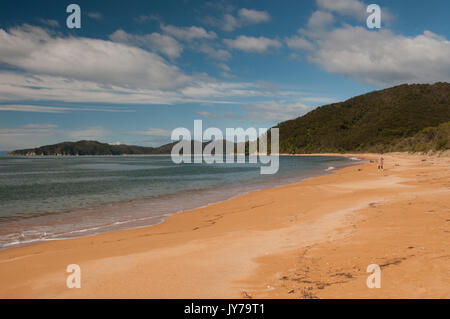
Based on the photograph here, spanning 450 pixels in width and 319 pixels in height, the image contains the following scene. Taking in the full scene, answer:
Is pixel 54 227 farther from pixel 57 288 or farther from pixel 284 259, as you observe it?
pixel 284 259

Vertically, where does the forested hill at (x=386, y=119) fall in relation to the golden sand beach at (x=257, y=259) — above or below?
above

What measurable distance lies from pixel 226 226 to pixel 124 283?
233 inches

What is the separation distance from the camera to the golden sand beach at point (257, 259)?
4922 millimetres

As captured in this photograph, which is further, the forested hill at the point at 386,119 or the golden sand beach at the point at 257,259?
the forested hill at the point at 386,119

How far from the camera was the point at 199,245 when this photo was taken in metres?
8.14

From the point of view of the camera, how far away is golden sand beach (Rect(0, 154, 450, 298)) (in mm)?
4922

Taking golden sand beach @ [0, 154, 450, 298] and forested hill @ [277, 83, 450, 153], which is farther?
forested hill @ [277, 83, 450, 153]

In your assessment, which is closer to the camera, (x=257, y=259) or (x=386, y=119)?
(x=257, y=259)

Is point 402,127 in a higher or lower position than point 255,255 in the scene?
higher

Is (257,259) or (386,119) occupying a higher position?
(386,119)

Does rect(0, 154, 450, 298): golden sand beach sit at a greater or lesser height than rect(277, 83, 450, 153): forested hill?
lesser

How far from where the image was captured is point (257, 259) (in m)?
6.59
